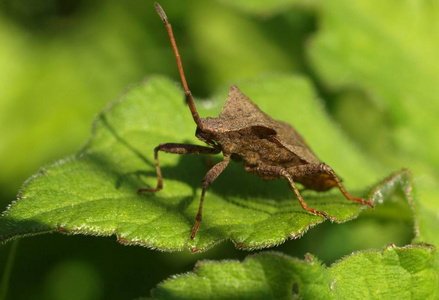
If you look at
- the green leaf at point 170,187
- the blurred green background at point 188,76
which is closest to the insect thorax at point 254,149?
the green leaf at point 170,187

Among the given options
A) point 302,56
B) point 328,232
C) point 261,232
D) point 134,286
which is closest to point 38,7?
point 302,56

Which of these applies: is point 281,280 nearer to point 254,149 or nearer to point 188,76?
point 254,149

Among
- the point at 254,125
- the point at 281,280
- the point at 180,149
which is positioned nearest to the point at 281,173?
the point at 254,125

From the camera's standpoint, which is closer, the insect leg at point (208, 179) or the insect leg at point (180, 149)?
the insect leg at point (208, 179)

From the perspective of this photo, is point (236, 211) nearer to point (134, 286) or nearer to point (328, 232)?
point (134, 286)

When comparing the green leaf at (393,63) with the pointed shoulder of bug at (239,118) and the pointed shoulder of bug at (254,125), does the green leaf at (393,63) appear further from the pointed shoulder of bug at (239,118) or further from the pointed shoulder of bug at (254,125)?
the pointed shoulder of bug at (239,118)

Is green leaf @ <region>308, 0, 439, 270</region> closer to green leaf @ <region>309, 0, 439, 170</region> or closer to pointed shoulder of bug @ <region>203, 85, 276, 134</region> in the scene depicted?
green leaf @ <region>309, 0, 439, 170</region>

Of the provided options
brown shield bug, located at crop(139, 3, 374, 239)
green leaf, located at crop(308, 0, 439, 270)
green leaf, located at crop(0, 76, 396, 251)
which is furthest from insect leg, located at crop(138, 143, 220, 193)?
green leaf, located at crop(308, 0, 439, 270)
